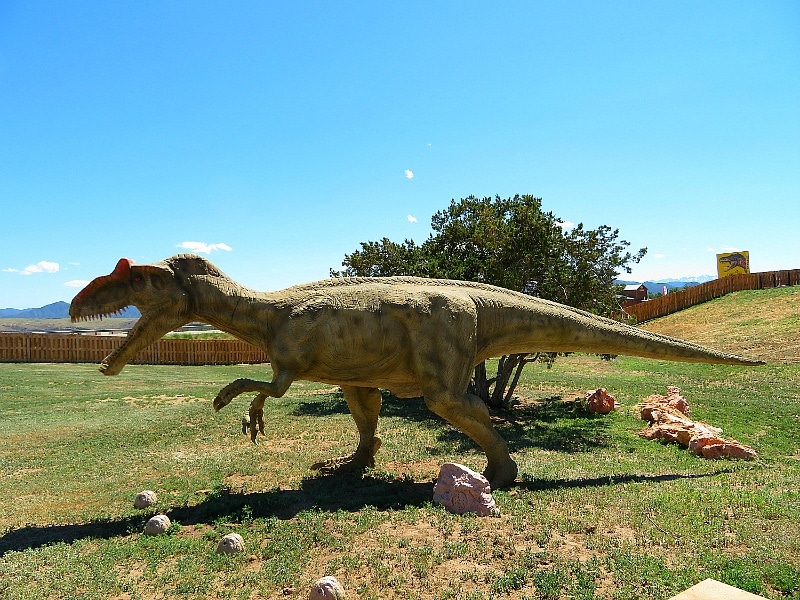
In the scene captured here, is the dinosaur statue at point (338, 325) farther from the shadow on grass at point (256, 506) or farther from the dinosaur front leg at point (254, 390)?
the shadow on grass at point (256, 506)

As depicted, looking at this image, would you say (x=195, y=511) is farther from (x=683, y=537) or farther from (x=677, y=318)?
(x=677, y=318)

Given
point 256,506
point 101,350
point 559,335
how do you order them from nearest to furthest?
point 256,506, point 559,335, point 101,350

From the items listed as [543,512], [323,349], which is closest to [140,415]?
[323,349]

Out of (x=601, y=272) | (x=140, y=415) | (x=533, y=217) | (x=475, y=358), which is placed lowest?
(x=140, y=415)

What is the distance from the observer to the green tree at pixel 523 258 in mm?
12492

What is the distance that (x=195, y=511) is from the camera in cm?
600

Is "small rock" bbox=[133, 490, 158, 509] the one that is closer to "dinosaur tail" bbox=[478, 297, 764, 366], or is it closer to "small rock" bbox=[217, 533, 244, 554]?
"small rock" bbox=[217, 533, 244, 554]

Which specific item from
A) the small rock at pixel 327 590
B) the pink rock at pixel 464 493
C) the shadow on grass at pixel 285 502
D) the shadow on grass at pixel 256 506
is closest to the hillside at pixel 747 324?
the shadow on grass at pixel 285 502

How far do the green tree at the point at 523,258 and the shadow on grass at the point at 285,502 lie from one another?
6063 millimetres

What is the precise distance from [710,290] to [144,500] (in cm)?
3508

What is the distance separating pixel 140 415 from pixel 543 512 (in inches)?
434

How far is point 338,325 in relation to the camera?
6.21 m

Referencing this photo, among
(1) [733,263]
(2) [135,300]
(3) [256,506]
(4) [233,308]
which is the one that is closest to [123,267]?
(2) [135,300]

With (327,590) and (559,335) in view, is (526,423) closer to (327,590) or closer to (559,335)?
(559,335)
